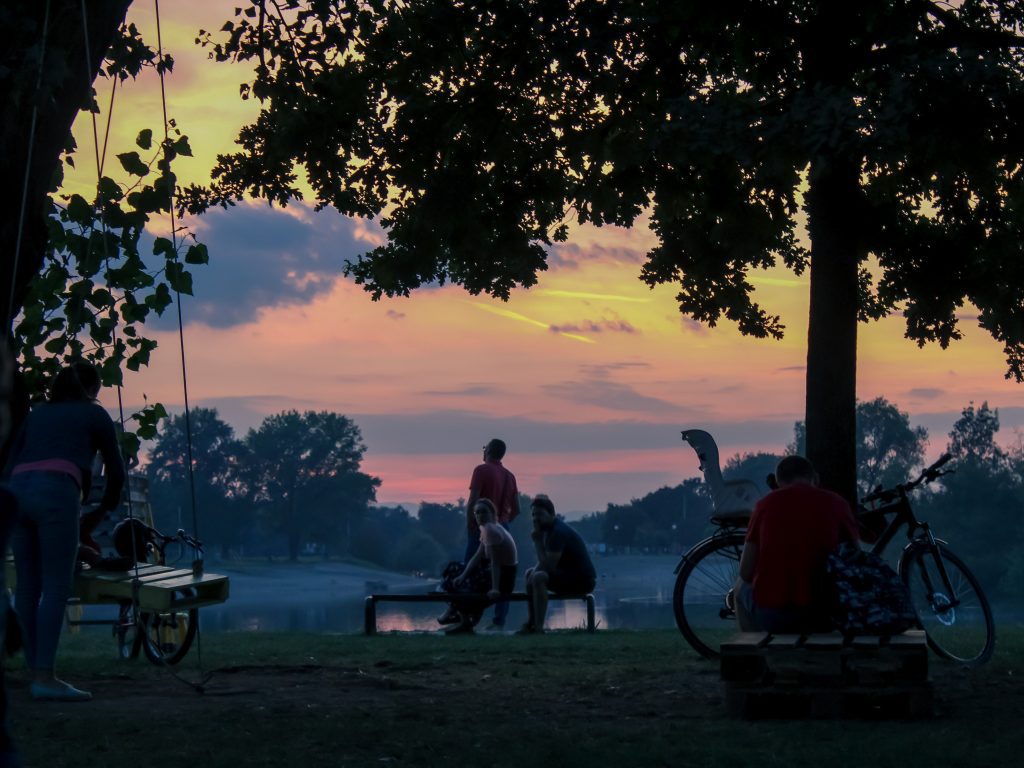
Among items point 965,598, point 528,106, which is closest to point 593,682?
point 965,598

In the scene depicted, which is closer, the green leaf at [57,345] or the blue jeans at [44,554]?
the blue jeans at [44,554]

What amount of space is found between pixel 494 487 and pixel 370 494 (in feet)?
421

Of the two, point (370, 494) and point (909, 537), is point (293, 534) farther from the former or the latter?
point (909, 537)

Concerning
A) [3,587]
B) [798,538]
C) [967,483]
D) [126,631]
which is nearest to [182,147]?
[126,631]

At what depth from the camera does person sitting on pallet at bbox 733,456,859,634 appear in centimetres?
891

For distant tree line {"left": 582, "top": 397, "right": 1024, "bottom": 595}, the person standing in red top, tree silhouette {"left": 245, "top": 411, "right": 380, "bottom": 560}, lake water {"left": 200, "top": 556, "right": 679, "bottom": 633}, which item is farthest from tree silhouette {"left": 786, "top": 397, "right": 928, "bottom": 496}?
the person standing in red top

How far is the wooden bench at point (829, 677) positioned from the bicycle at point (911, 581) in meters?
2.49

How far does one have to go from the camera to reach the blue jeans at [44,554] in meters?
9.14

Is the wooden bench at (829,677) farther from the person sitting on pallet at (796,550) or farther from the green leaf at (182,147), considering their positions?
the green leaf at (182,147)

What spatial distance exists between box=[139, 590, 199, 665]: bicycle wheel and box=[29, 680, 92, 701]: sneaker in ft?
8.47

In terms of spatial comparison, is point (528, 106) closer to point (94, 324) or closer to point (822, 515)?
point (94, 324)

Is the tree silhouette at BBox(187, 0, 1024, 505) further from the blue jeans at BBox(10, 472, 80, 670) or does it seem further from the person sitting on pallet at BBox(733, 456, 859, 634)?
the blue jeans at BBox(10, 472, 80, 670)

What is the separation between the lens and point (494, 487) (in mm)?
18125

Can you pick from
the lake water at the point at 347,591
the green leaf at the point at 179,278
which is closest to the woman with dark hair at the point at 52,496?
the green leaf at the point at 179,278
